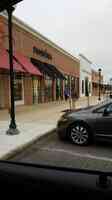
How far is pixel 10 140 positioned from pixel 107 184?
606cm

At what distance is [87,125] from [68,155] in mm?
1354

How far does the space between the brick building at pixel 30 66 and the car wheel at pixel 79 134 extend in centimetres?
782

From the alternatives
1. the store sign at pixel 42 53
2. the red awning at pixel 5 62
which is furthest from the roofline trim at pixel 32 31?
the red awning at pixel 5 62

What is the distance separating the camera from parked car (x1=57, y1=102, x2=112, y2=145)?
7253mm

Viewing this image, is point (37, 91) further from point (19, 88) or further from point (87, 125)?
point (87, 125)

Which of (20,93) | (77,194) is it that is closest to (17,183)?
(77,194)

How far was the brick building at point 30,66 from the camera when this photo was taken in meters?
17.6

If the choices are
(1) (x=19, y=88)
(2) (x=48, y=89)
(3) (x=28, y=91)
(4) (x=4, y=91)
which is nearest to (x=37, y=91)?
(3) (x=28, y=91)

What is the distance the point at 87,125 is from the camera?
751 cm

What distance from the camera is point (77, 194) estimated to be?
205 centimetres

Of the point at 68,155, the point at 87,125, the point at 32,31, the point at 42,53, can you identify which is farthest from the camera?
the point at 42,53

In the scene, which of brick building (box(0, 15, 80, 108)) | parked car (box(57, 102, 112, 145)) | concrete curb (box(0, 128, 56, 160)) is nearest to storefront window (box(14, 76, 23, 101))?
brick building (box(0, 15, 80, 108))

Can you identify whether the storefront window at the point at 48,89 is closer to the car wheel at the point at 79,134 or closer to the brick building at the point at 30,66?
the brick building at the point at 30,66

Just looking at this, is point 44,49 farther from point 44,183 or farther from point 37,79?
point 44,183
